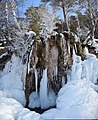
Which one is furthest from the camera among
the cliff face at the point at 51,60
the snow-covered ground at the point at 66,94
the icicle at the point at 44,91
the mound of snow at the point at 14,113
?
the cliff face at the point at 51,60

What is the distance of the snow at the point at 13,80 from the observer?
34.6ft

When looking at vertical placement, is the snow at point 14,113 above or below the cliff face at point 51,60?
below

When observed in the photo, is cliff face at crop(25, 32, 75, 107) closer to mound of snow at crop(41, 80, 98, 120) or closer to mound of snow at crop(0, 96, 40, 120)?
mound of snow at crop(41, 80, 98, 120)

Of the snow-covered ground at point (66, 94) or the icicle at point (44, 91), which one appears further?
the icicle at point (44, 91)

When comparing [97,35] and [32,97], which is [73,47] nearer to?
[32,97]

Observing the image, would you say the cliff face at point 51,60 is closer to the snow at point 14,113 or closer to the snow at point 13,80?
the snow at point 13,80

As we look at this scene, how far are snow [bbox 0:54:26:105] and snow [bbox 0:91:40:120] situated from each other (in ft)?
4.30

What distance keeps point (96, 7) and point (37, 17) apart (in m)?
3.54

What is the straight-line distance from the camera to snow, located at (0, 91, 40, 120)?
8063mm

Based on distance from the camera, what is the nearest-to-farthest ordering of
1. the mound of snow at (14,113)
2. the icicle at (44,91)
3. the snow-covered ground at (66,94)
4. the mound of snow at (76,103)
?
the mound of snow at (76,103) → the snow-covered ground at (66,94) → the mound of snow at (14,113) → the icicle at (44,91)

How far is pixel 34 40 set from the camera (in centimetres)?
1119

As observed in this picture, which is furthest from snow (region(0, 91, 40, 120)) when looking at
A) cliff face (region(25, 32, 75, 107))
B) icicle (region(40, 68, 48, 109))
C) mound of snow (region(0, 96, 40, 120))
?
cliff face (region(25, 32, 75, 107))

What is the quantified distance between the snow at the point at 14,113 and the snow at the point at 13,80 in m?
1.31

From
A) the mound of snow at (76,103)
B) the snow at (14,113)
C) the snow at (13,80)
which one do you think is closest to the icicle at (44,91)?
the snow at (13,80)
